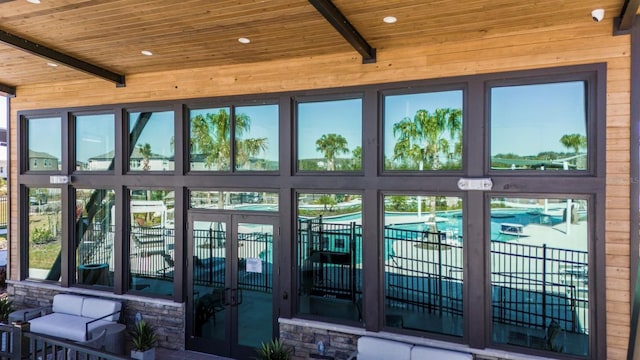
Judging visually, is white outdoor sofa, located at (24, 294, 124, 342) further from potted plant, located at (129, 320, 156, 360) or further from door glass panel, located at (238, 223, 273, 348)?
door glass panel, located at (238, 223, 273, 348)

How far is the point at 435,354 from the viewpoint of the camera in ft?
14.8

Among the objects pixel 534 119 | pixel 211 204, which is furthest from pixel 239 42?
pixel 534 119

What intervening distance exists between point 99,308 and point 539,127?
6.84 meters

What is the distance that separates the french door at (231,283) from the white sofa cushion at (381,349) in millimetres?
1401

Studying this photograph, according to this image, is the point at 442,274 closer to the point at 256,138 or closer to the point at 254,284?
the point at 254,284

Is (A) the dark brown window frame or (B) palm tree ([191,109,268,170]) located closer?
(A) the dark brown window frame

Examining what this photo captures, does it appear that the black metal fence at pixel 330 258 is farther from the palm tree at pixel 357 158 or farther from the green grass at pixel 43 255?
the green grass at pixel 43 255

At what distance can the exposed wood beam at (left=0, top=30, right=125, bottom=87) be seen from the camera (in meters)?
4.76

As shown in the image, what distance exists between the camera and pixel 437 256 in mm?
4934

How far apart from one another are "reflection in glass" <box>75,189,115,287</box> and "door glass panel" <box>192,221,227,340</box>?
1738mm

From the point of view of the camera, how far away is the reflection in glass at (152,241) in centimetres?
634

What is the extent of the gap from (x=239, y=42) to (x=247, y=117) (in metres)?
1.22

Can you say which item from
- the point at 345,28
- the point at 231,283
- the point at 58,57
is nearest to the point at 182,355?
the point at 231,283

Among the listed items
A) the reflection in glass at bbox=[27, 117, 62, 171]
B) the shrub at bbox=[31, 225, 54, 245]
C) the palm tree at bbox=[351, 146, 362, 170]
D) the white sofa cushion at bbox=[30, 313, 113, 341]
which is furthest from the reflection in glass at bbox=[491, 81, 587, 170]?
the shrub at bbox=[31, 225, 54, 245]
